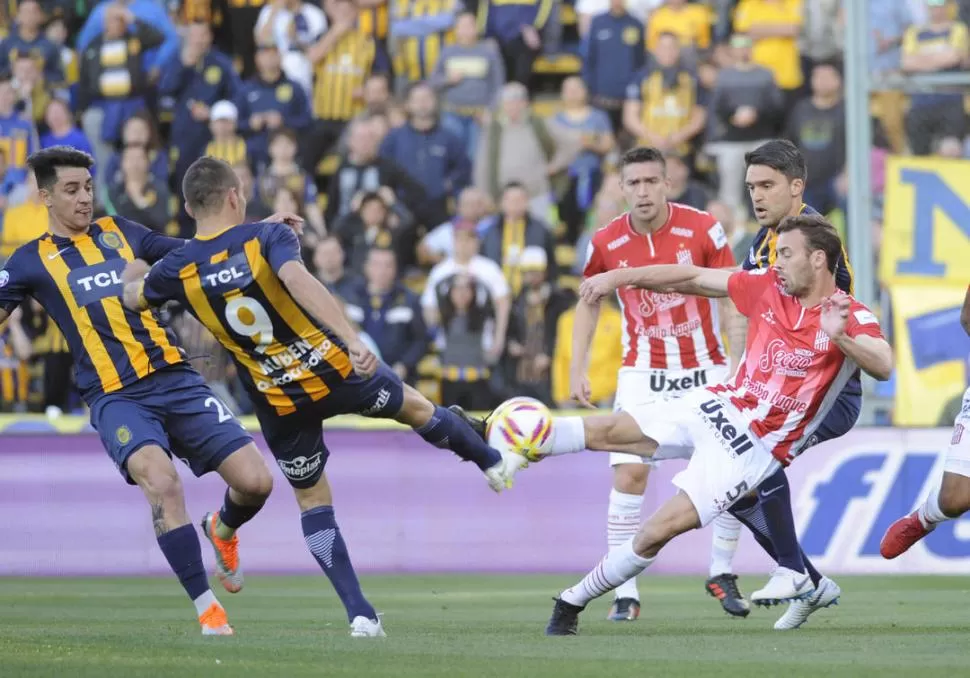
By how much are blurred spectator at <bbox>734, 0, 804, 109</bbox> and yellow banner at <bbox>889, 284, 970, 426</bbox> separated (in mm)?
4702

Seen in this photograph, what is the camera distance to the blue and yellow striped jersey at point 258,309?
8.21 meters

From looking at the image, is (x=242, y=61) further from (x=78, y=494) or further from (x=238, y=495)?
(x=238, y=495)

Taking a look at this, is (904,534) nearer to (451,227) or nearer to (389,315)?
(389,315)

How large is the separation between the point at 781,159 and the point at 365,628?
3.22 metres

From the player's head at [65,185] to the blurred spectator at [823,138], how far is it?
10130 mm

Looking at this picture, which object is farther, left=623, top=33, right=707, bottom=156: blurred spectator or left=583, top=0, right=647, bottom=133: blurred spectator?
left=583, top=0, right=647, bottom=133: blurred spectator

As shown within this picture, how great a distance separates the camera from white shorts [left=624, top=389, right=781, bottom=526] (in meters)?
8.36

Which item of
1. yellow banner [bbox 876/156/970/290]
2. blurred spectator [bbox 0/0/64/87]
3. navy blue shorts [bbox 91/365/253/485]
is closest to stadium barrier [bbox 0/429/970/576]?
yellow banner [bbox 876/156/970/290]

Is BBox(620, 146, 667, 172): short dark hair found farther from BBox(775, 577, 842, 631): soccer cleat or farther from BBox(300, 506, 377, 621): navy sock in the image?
BBox(300, 506, 377, 621): navy sock

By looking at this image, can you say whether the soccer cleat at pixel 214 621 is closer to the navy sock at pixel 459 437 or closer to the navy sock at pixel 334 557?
the navy sock at pixel 334 557

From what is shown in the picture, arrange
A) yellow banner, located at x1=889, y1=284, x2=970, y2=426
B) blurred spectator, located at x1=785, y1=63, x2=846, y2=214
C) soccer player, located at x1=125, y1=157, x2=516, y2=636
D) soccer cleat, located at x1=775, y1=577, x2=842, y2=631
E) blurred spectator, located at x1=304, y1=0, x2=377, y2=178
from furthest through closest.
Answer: blurred spectator, located at x1=304, y1=0, x2=377, y2=178 < blurred spectator, located at x1=785, y1=63, x2=846, y2=214 < yellow banner, located at x1=889, y1=284, x2=970, y2=426 < soccer cleat, located at x1=775, y1=577, x2=842, y2=631 < soccer player, located at x1=125, y1=157, x2=516, y2=636

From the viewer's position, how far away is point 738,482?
8406 mm

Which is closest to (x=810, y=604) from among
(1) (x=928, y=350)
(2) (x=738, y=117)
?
(1) (x=928, y=350)

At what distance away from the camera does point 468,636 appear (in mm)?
8484
